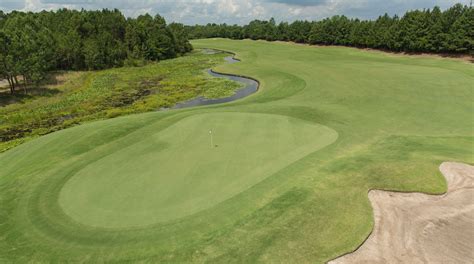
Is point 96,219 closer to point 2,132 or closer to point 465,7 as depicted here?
point 2,132

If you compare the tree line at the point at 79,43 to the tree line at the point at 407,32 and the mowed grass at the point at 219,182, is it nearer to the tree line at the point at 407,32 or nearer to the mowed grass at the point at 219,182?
the mowed grass at the point at 219,182

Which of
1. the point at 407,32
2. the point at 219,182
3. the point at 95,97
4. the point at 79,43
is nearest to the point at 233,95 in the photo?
the point at 95,97

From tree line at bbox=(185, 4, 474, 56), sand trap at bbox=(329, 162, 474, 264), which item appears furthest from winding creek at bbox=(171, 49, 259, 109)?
tree line at bbox=(185, 4, 474, 56)

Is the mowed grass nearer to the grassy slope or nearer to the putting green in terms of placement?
the putting green

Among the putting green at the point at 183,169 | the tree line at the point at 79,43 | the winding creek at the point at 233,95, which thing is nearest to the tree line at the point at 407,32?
the winding creek at the point at 233,95

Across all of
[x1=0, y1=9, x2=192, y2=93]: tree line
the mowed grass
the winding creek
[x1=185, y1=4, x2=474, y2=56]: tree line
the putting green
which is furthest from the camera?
[x1=185, y1=4, x2=474, y2=56]: tree line

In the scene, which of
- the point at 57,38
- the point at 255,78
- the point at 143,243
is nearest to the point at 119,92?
the point at 255,78
